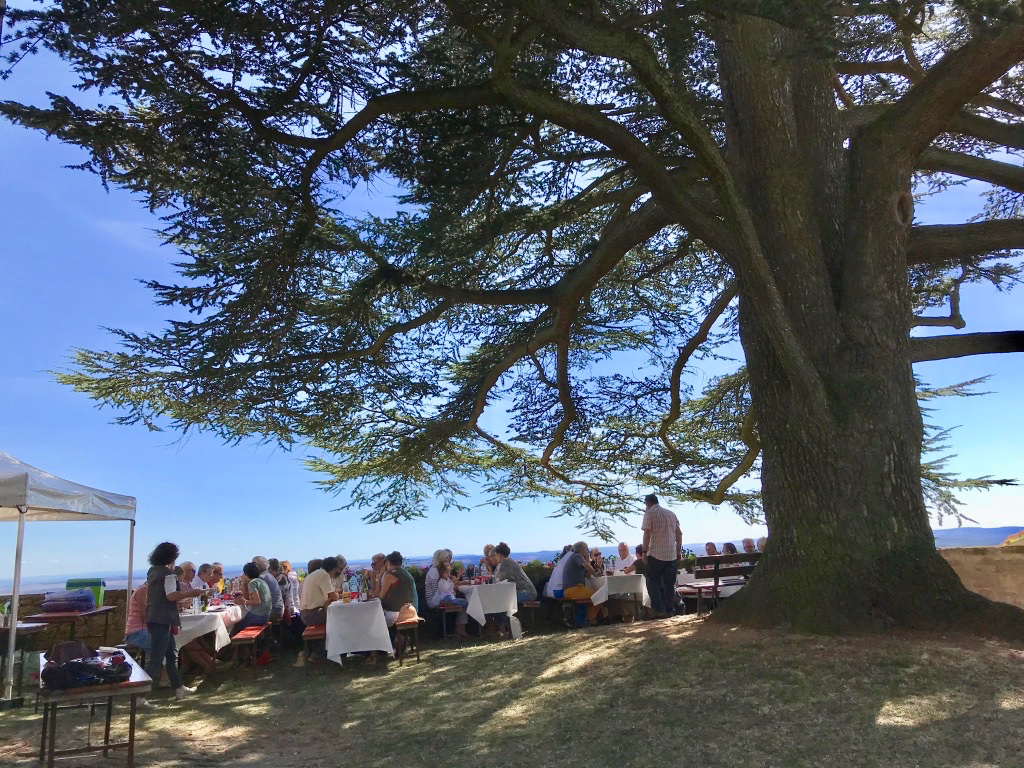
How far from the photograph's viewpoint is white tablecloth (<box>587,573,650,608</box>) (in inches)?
394

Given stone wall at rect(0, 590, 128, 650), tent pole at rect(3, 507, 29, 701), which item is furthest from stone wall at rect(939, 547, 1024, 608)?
stone wall at rect(0, 590, 128, 650)

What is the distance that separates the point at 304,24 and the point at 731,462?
8.90 meters

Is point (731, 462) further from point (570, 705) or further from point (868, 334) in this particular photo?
point (570, 705)

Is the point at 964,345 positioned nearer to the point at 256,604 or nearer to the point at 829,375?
the point at 829,375

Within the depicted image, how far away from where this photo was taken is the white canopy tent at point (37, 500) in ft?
22.1

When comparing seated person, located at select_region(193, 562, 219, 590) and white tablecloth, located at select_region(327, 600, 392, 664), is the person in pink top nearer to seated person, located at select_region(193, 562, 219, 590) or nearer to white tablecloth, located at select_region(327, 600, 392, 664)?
white tablecloth, located at select_region(327, 600, 392, 664)

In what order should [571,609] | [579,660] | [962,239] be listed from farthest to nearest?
[571,609] < [962,239] < [579,660]

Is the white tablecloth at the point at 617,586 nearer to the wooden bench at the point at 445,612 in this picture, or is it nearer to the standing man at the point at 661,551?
the standing man at the point at 661,551

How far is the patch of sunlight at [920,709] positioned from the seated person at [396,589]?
5278 millimetres

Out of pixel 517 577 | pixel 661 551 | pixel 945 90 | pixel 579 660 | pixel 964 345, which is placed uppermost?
pixel 945 90

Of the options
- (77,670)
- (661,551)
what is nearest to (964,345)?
(661,551)

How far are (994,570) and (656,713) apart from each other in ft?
20.2

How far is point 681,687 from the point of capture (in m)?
4.83

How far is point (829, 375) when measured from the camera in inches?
247
